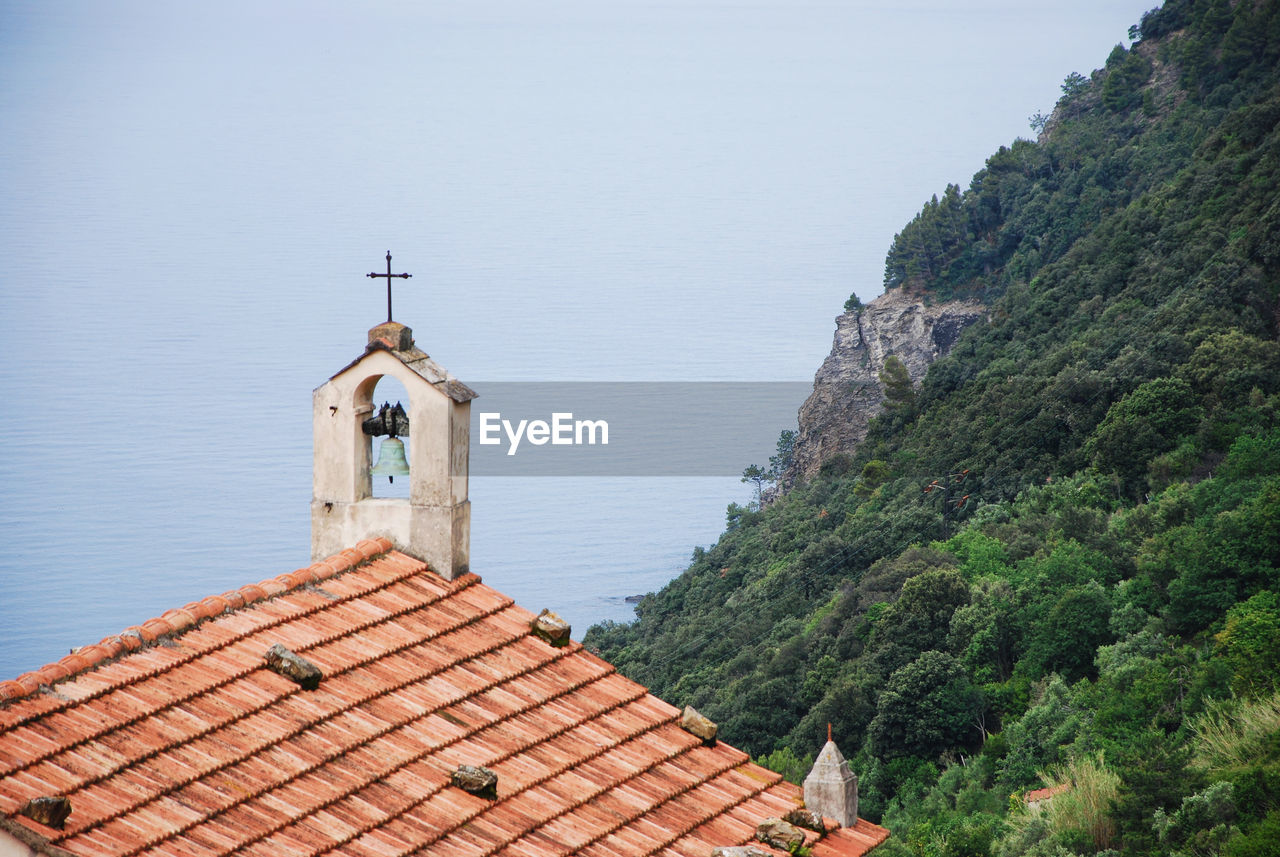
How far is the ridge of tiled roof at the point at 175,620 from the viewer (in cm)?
909

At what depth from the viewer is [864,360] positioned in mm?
127562

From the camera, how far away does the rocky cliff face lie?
121 metres

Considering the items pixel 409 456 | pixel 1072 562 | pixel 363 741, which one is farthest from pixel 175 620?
pixel 1072 562

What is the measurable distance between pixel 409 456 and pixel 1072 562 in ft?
175

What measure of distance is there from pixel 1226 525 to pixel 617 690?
151ft

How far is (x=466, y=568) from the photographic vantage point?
39.7 feet

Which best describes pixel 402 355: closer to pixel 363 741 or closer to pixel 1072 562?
pixel 363 741

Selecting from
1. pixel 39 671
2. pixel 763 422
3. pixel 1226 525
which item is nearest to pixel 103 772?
pixel 39 671

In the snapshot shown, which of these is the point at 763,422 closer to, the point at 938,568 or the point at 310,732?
the point at 938,568

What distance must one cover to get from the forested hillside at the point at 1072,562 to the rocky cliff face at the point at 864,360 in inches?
262

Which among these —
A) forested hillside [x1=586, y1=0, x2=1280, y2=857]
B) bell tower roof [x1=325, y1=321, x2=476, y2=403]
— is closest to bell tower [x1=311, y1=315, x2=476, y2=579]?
bell tower roof [x1=325, y1=321, x2=476, y2=403]

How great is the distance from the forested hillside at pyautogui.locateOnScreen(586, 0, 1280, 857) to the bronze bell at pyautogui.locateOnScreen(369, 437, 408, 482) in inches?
1097

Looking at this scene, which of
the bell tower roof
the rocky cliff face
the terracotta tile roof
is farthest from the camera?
the rocky cliff face

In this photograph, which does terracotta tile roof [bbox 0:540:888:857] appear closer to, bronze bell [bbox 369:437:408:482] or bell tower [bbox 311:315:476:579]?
bell tower [bbox 311:315:476:579]
